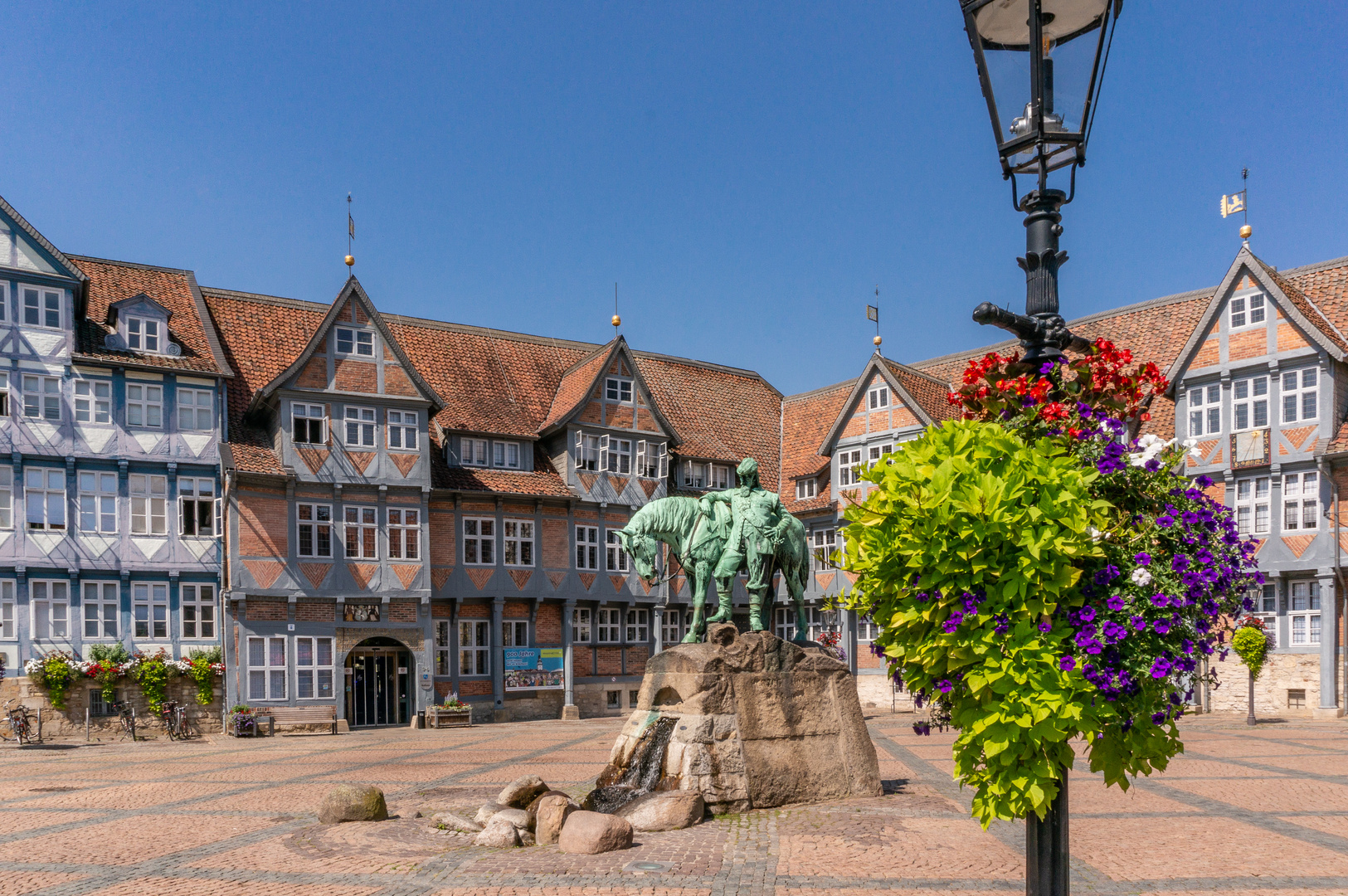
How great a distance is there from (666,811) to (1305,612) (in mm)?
23880

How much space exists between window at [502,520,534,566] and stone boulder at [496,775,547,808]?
68.1 ft

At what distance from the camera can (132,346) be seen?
30.2 metres

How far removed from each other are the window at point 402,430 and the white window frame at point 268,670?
6126 mm

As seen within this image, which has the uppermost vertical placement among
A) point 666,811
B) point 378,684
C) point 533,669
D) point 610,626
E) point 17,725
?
point 666,811

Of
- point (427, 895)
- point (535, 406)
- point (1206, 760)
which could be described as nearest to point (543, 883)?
point (427, 895)

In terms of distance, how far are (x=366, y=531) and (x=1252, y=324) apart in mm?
25134

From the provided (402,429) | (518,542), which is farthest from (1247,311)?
(402,429)

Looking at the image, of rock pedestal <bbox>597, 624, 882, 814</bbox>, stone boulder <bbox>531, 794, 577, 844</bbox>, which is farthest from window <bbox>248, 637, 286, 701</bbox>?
stone boulder <bbox>531, 794, 577, 844</bbox>

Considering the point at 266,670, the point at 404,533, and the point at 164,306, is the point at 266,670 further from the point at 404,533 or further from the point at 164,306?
A: the point at 164,306

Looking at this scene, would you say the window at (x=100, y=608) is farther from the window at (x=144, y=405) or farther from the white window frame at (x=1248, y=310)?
the white window frame at (x=1248, y=310)

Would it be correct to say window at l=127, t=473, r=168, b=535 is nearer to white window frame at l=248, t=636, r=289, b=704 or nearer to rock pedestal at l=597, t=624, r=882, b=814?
white window frame at l=248, t=636, r=289, b=704

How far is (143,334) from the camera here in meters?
30.4

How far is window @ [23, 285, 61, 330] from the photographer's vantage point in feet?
95.3

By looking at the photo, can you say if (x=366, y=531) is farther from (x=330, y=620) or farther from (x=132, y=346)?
(x=132, y=346)
